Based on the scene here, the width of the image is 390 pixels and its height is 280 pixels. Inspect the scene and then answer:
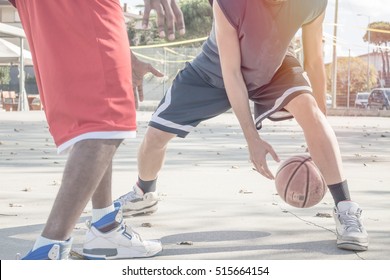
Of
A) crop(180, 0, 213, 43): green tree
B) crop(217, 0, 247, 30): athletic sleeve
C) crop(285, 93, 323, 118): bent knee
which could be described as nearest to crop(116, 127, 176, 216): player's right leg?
crop(285, 93, 323, 118): bent knee

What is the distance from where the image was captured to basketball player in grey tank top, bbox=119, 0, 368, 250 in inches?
183

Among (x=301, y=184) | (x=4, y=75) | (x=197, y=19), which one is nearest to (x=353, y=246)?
(x=301, y=184)

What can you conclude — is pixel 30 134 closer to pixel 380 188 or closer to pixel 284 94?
pixel 380 188

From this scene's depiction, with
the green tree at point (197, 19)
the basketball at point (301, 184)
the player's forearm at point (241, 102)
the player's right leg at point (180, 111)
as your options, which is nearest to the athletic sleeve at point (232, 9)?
the player's forearm at point (241, 102)

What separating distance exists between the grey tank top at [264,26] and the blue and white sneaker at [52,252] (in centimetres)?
168

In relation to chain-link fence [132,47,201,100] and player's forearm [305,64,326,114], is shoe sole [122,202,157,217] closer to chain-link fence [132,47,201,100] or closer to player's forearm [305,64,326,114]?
player's forearm [305,64,326,114]

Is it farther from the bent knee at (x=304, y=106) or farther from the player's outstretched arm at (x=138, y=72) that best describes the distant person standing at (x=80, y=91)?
the bent knee at (x=304, y=106)

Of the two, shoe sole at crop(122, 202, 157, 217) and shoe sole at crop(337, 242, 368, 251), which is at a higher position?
shoe sole at crop(337, 242, 368, 251)

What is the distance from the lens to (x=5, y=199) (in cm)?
663

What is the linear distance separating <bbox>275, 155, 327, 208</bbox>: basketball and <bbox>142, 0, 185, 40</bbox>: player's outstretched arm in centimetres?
181

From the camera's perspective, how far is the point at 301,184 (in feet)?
16.7

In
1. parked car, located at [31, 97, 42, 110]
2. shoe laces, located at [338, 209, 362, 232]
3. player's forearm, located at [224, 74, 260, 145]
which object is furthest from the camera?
parked car, located at [31, 97, 42, 110]

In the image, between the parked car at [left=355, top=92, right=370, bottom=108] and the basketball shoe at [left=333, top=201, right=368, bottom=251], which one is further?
the parked car at [left=355, top=92, right=370, bottom=108]

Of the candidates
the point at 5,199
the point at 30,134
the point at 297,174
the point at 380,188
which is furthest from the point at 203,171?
the point at 30,134
